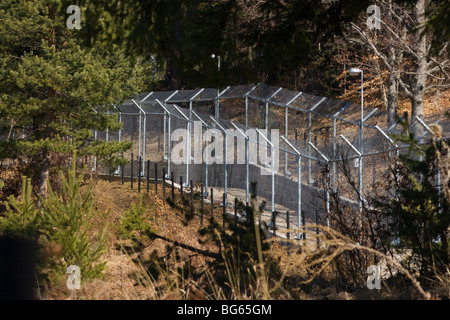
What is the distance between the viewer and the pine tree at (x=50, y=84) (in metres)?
20.1

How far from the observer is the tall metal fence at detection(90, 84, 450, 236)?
57.7 ft

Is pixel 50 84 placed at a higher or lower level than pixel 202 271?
higher

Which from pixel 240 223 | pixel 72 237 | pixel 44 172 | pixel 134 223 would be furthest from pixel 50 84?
pixel 240 223

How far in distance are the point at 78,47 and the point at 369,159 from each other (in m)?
9.37

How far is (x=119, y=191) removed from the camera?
75.7ft

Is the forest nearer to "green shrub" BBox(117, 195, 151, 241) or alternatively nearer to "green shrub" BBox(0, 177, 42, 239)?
"green shrub" BBox(0, 177, 42, 239)

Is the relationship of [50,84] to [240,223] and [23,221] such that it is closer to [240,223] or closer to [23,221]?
[23,221]

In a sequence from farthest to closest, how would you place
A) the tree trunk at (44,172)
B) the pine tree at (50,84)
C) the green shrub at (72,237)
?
the tree trunk at (44,172)
the pine tree at (50,84)
the green shrub at (72,237)

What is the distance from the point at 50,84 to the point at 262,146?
21.1 ft

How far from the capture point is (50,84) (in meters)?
20.0

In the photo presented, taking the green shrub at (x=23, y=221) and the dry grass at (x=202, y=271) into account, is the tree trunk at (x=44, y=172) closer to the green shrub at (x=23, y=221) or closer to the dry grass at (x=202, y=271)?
the dry grass at (x=202, y=271)

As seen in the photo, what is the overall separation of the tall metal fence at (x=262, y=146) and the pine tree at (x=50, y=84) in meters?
2.20

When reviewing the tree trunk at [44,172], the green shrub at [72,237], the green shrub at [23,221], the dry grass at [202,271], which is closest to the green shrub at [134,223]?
the dry grass at [202,271]
